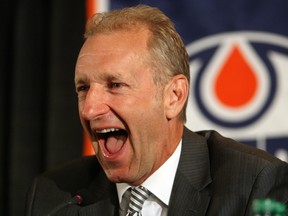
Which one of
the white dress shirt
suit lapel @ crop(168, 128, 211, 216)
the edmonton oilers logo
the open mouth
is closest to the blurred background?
the edmonton oilers logo

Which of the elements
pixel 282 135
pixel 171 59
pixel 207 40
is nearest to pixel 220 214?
pixel 171 59

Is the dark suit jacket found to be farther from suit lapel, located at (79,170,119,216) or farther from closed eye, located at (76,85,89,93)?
closed eye, located at (76,85,89,93)

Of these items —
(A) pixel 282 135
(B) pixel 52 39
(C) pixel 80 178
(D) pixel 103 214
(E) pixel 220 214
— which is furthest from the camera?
(B) pixel 52 39

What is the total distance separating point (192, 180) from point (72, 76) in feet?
3.42

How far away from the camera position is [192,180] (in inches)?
78.7

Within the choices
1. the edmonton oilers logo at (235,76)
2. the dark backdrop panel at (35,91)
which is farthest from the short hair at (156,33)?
the dark backdrop panel at (35,91)

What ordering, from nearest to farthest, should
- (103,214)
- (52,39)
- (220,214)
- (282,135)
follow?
(220,214)
(103,214)
(282,135)
(52,39)

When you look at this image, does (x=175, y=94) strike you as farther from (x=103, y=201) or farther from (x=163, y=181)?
(x=103, y=201)

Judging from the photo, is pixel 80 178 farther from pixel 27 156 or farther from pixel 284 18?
pixel 284 18

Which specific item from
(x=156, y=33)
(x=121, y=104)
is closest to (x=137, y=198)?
(x=121, y=104)

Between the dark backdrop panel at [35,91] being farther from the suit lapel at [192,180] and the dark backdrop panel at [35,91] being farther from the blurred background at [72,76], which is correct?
the suit lapel at [192,180]

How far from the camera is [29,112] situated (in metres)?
2.92

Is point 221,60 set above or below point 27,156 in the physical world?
above

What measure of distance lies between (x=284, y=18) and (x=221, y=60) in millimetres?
309
